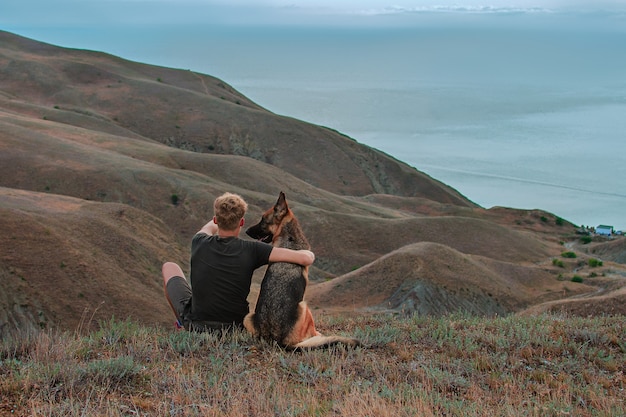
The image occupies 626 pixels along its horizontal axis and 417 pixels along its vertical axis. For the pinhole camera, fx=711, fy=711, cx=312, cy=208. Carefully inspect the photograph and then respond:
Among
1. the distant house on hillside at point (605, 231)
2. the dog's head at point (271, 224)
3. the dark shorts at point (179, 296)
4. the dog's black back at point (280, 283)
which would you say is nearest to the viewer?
the dog's black back at point (280, 283)

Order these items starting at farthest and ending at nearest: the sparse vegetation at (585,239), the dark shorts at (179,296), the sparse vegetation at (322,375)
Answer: the sparse vegetation at (585,239) < the dark shorts at (179,296) < the sparse vegetation at (322,375)

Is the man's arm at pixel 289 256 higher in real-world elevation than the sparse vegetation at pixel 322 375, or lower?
higher

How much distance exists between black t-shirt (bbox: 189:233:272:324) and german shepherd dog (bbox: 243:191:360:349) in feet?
0.57

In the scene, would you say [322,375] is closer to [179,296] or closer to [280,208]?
[280,208]

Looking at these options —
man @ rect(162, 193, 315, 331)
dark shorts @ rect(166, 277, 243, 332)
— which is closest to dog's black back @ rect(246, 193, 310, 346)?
man @ rect(162, 193, 315, 331)

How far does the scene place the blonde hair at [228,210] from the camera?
7227 millimetres

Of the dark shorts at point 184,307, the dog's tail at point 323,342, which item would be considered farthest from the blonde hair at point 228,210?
the dog's tail at point 323,342

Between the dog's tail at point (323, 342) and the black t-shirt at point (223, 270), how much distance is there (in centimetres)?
86

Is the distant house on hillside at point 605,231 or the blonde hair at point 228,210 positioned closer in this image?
the blonde hair at point 228,210

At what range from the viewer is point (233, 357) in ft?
23.2

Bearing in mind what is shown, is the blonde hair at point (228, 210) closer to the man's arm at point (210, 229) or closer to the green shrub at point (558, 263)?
the man's arm at point (210, 229)

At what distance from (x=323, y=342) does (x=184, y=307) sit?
1737mm

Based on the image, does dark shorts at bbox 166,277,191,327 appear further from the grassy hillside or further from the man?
the grassy hillside

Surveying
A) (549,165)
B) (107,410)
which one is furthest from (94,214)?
(549,165)
